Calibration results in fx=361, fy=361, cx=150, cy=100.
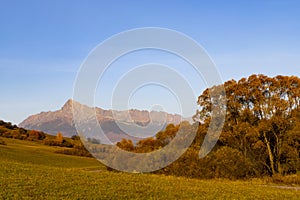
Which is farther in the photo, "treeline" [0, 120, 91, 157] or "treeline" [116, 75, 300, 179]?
"treeline" [0, 120, 91, 157]

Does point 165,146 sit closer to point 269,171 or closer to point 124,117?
point 124,117

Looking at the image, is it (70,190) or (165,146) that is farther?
(165,146)

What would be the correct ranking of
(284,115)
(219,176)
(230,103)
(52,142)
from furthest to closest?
(52,142) < (230,103) < (284,115) < (219,176)

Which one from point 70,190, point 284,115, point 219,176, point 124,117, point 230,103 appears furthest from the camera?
point 230,103

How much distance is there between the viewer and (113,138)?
34719 mm

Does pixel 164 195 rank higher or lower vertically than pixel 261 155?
lower

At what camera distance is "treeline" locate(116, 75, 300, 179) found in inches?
1570

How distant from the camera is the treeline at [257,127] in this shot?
39875 millimetres

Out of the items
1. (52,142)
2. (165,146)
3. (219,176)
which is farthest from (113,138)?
(52,142)

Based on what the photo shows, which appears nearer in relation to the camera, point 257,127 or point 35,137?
point 257,127

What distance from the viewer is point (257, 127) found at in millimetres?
42406

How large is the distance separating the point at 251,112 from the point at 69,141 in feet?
230

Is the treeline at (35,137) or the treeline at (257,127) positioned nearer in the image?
the treeline at (257,127)

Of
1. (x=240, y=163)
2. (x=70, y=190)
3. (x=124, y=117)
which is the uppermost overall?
(x=124, y=117)
